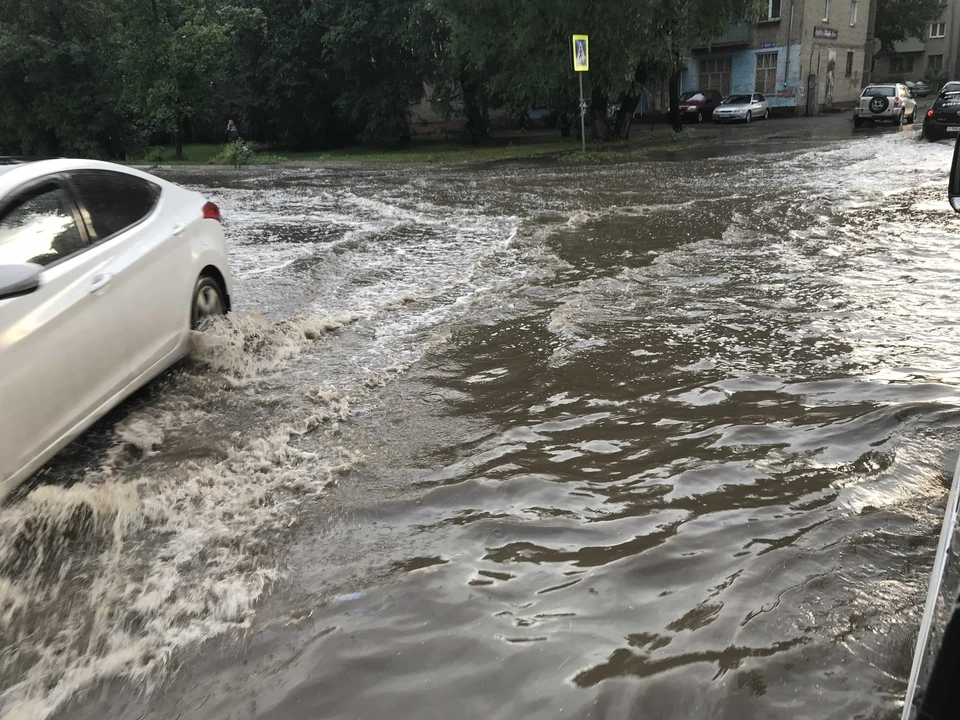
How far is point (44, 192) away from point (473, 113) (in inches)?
1346

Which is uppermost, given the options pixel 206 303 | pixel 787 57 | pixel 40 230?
pixel 40 230

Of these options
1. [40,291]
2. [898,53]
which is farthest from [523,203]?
[898,53]

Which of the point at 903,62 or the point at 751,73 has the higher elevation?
the point at 751,73

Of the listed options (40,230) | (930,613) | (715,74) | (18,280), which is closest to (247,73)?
(715,74)

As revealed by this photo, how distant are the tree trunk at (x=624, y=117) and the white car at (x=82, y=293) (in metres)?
27.3

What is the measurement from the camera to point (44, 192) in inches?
172

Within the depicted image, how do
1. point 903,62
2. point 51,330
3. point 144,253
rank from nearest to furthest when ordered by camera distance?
point 51,330 < point 144,253 < point 903,62

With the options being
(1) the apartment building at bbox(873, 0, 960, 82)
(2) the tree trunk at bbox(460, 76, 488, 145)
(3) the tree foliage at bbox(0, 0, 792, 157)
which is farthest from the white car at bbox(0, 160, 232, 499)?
(1) the apartment building at bbox(873, 0, 960, 82)

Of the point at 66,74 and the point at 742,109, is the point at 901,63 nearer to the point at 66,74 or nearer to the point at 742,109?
the point at 742,109

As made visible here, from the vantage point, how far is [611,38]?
2423 centimetres

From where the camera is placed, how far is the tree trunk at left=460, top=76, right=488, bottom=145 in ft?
117

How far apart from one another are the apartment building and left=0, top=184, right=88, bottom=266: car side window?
78040 millimetres

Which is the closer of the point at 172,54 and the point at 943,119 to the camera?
the point at 943,119

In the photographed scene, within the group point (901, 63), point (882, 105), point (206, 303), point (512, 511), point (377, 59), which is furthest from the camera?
point (901, 63)
